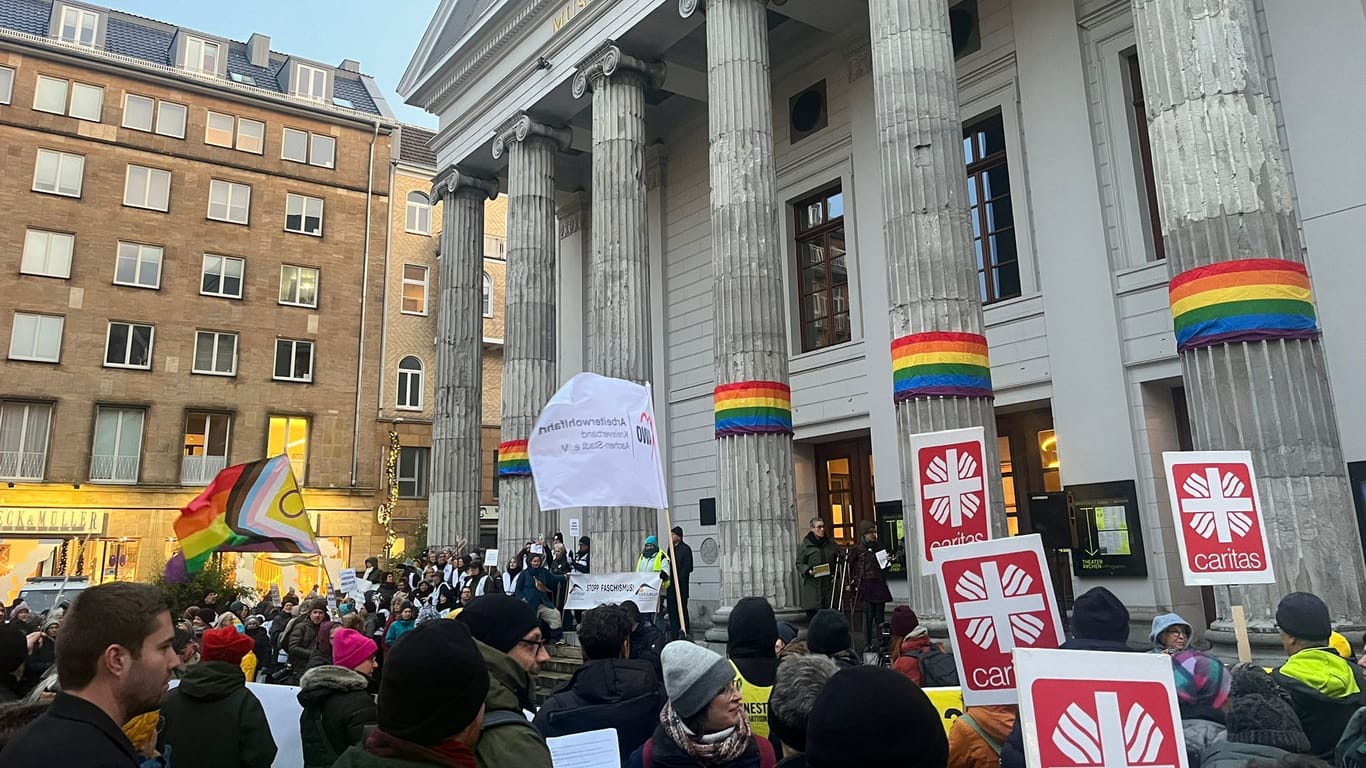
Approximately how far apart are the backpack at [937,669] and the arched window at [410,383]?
29.1 meters

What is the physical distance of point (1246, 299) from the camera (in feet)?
25.2

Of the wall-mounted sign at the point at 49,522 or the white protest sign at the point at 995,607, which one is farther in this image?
the wall-mounted sign at the point at 49,522

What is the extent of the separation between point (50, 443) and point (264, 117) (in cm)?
1291

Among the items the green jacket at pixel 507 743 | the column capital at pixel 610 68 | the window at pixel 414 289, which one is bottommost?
the green jacket at pixel 507 743

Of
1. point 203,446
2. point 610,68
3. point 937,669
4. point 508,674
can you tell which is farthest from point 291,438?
point 508,674

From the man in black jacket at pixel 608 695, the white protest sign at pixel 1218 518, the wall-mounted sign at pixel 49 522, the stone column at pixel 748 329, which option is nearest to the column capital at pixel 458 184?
the stone column at pixel 748 329

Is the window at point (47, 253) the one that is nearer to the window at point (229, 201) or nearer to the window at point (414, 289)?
the window at point (229, 201)

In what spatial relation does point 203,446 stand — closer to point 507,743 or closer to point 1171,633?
point 1171,633

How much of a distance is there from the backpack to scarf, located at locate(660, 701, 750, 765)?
2561 millimetres

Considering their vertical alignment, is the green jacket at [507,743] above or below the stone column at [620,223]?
below

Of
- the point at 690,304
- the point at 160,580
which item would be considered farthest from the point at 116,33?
the point at 690,304

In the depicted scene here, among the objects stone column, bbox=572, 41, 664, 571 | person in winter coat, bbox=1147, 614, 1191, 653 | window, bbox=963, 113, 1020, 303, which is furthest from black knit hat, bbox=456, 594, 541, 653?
window, bbox=963, 113, 1020, 303

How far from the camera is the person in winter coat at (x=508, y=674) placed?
2590mm

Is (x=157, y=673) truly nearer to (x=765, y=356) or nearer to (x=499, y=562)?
(x=765, y=356)
